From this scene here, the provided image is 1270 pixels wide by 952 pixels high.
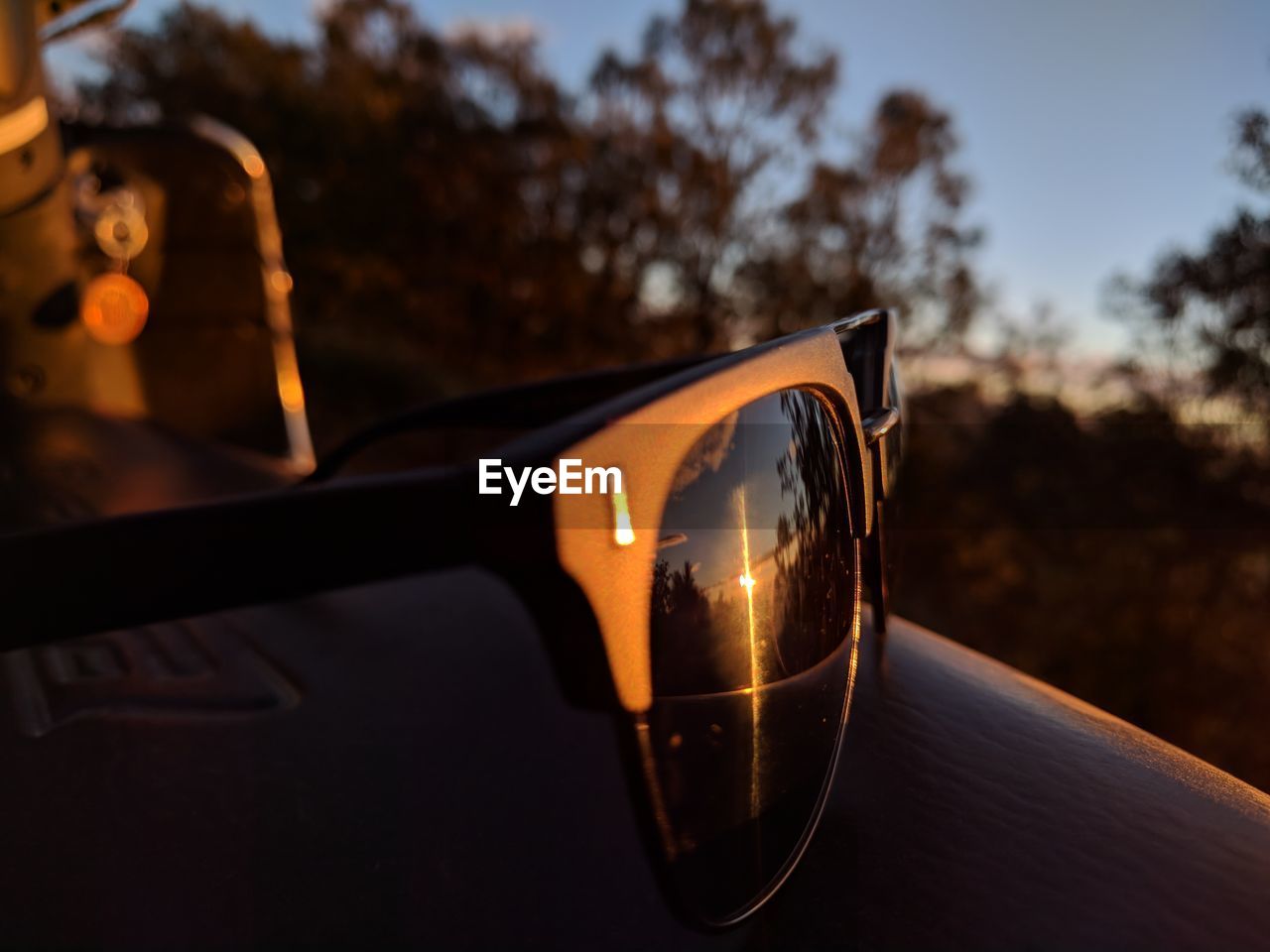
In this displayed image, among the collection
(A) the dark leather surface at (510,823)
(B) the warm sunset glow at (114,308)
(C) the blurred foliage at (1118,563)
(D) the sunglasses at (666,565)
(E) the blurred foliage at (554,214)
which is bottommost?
(C) the blurred foliage at (1118,563)

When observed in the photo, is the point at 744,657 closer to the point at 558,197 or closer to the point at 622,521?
the point at 622,521

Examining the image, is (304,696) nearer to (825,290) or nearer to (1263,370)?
(1263,370)

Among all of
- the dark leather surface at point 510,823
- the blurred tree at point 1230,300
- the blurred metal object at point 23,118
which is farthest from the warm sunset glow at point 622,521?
the blurred tree at point 1230,300

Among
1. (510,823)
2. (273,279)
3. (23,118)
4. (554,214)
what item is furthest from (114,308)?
(554,214)

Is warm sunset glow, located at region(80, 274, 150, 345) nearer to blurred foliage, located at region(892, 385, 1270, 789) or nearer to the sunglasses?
the sunglasses

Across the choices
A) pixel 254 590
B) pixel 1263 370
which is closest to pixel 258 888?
pixel 254 590

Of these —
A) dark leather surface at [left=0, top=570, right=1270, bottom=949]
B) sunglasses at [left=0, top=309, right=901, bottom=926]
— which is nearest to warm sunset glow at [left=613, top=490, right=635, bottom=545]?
sunglasses at [left=0, top=309, right=901, bottom=926]

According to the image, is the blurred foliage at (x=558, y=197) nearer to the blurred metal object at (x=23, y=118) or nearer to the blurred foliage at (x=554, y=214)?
the blurred foliage at (x=554, y=214)
